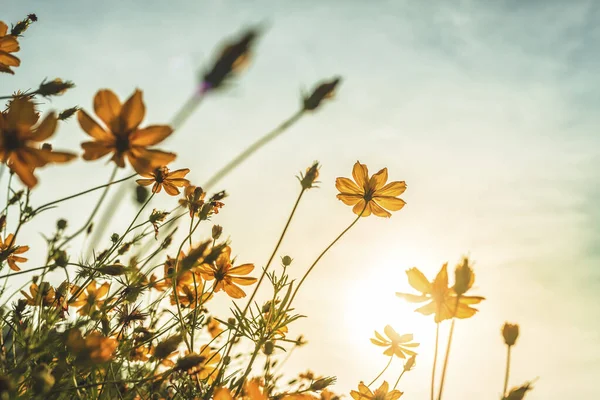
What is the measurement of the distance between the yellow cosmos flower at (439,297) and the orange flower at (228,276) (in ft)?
3.01

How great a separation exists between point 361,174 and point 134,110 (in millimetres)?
1505

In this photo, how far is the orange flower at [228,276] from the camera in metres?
2.07

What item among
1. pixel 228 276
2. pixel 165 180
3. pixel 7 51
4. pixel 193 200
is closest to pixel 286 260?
pixel 228 276

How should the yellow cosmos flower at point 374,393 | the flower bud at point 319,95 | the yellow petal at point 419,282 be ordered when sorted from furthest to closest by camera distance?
the yellow cosmos flower at point 374,393
the yellow petal at point 419,282
the flower bud at point 319,95

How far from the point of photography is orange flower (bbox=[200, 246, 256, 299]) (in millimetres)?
2070

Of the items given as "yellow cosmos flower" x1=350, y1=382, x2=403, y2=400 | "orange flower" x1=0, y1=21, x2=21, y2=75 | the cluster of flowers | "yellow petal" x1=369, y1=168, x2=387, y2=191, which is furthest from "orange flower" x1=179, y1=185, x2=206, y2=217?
"yellow cosmos flower" x1=350, y1=382, x2=403, y2=400

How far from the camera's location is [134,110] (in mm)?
1093

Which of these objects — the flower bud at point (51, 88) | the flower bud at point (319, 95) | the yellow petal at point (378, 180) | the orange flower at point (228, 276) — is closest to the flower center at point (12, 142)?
the flower bud at point (51, 88)

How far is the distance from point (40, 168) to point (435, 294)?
4.29 ft

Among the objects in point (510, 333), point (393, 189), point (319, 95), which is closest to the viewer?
point (319, 95)

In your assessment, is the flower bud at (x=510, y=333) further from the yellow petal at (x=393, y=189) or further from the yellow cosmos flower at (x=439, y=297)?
the yellow petal at (x=393, y=189)

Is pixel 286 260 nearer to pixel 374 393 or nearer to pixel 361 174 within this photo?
pixel 361 174

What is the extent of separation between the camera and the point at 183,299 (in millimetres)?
2232

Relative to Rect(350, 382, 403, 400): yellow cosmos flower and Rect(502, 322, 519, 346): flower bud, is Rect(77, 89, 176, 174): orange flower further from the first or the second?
Rect(350, 382, 403, 400): yellow cosmos flower
